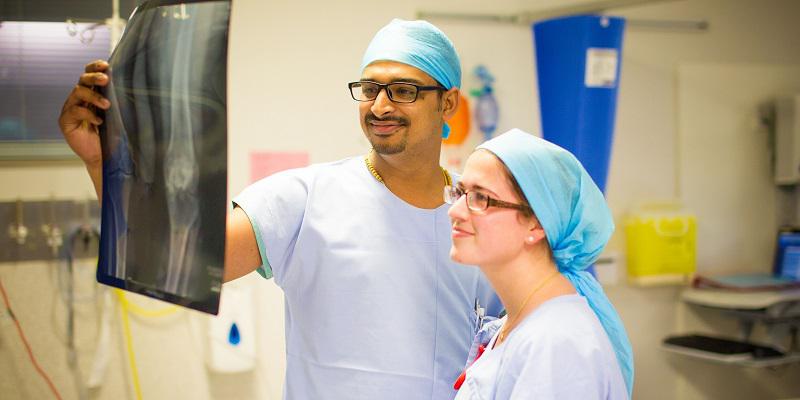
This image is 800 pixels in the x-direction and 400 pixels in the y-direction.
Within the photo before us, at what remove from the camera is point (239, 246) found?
1497mm

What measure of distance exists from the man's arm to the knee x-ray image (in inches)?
9.4

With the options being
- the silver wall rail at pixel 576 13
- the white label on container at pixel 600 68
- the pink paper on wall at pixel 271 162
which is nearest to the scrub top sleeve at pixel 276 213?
the pink paper on wall at pixel 271 162

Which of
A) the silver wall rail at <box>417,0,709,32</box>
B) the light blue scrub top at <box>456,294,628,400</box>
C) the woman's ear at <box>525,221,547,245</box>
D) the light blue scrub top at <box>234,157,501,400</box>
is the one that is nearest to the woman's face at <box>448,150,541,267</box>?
the woman's ear at <box>525,221,547,245</box>

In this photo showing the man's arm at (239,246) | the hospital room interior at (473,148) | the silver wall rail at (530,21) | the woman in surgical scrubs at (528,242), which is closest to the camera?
the woman in surgical scrubs at (528,242)

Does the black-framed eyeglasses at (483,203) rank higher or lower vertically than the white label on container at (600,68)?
lower

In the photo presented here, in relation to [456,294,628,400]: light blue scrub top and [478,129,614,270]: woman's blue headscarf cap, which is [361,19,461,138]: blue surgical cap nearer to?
[478,129,614,270]: woman's blue headscarf cap

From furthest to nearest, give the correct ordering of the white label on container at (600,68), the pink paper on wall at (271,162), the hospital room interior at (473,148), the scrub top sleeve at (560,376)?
the pink paper on wall at (271,162)
the white label on container at (600,68)
the hospital room interior at (473,148)
the scrub top sleeve at (560,376)

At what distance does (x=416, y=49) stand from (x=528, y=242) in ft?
1.89

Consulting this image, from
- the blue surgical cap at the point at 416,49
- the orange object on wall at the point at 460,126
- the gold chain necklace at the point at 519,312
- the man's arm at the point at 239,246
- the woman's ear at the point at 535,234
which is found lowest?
the gold chain necklace at the point at 519,312

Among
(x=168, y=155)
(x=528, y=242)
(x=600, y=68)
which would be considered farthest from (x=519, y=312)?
(x=600, y=68)

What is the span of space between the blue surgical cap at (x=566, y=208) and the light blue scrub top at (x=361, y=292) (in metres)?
0.37

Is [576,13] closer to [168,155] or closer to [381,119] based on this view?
[381,119]

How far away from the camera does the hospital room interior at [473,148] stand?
1913 millimetres

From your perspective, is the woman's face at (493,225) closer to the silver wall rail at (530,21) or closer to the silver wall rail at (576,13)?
the silver wall rail at (576,13)
